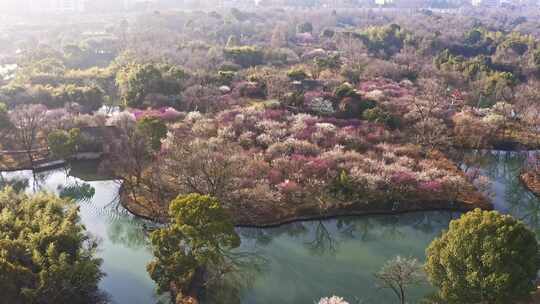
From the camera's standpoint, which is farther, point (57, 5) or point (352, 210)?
point (57, 5)

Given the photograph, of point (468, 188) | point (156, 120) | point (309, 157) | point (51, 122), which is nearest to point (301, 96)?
point (309, 157)

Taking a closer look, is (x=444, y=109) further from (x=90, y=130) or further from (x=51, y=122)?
(x=51, y=122)

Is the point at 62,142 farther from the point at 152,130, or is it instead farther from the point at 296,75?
the point at 296,75

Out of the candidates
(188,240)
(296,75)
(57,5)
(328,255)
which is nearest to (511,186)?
(328,255)

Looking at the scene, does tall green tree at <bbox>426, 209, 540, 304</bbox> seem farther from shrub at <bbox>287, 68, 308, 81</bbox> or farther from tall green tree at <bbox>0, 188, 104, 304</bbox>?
shrub at <bbox>287, 68, 308, 81</bbox>

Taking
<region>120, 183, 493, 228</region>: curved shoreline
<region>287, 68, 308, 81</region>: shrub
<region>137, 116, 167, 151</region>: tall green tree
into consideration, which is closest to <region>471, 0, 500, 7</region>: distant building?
<region>287, 68, 308, 81</region>: shrub

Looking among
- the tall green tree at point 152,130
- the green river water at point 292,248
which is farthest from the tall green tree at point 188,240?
the tall green tree at point 152,130
